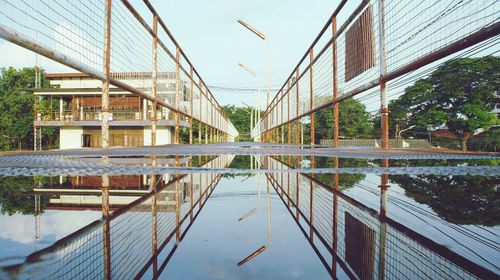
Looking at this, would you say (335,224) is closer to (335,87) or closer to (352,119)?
(335,87)

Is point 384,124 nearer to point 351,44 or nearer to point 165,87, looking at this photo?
point 351,44

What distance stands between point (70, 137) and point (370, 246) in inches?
913

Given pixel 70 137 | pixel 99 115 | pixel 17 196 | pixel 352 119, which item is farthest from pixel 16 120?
pixel 17 196

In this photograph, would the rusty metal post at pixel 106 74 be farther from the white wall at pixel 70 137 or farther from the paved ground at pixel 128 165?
the white wall at pixel 70 137

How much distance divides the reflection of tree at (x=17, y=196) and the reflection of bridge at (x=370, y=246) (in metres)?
0.65

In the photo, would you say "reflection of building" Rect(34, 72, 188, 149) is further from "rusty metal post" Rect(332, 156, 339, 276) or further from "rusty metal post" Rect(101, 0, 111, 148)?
"rusty metal post" Rect(332, 156, 339, 276)

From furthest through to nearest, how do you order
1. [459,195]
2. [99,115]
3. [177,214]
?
[99,115] → [459,195] → [177,214]

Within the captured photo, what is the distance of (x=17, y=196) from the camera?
33.1 inches

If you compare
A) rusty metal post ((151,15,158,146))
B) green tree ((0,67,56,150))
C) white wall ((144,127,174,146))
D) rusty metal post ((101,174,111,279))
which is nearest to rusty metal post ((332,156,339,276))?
rusty metal post ((101,174,111,279))

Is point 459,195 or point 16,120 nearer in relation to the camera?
point 459,195

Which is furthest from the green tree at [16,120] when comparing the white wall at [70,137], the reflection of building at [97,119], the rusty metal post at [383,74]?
the rusty metal post at [383,74]

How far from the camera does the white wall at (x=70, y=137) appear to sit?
2017 centimetres

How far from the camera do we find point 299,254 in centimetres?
49

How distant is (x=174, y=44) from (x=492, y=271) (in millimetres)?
6473
